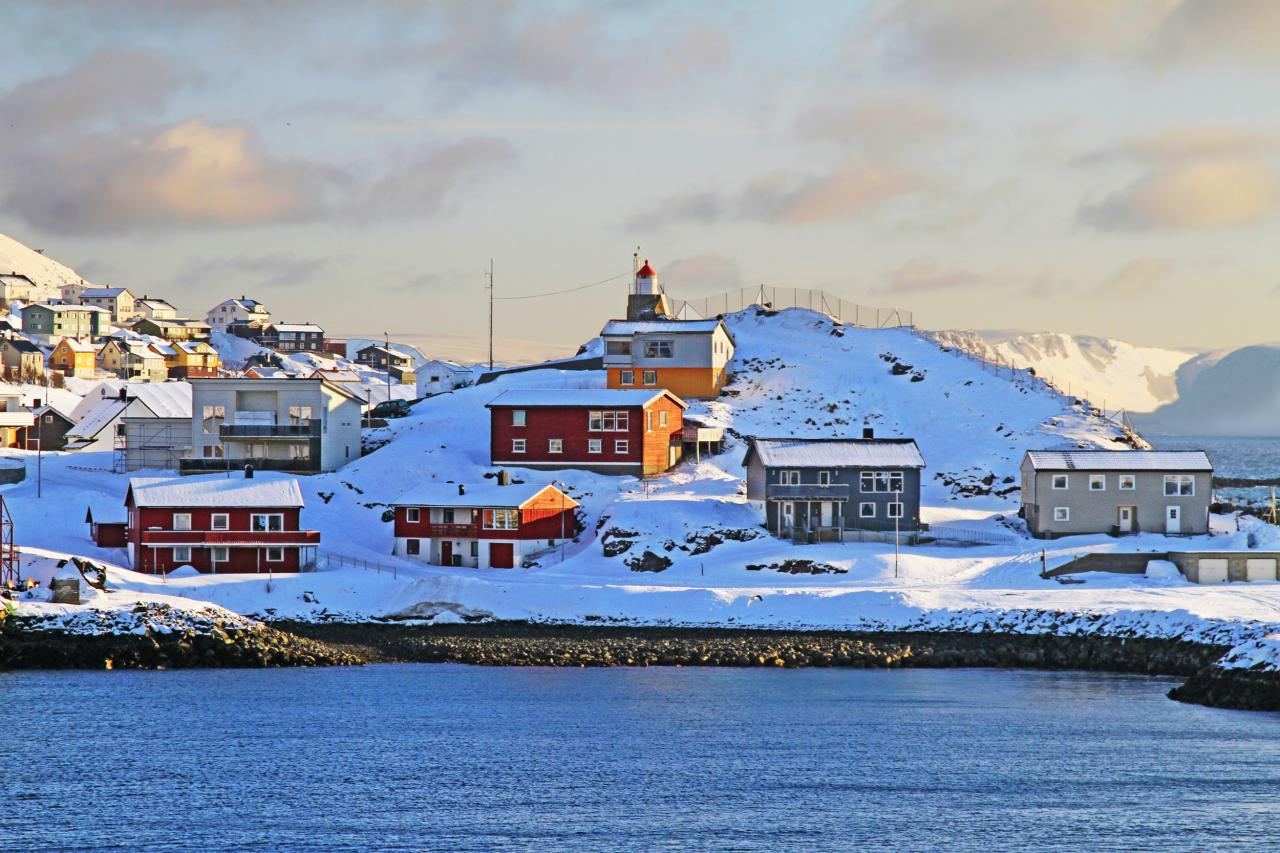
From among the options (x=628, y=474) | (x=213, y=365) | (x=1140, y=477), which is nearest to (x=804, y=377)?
(x=628, y=474)

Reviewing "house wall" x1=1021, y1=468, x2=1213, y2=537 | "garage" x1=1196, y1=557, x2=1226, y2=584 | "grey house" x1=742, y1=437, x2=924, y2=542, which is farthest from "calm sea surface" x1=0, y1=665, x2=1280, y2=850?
"house wall" x1=1021, y1=468, x2=1213, y2=537

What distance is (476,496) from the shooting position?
2874 inches

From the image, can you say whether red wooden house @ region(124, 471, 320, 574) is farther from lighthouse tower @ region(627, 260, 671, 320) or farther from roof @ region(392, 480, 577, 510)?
lighthouse tower @ region(627, 260, 671, 320)

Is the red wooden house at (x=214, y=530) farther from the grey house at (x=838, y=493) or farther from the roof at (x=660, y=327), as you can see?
the roof at (x=660, y=327)

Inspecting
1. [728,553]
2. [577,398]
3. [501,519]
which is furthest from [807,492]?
[577,398]

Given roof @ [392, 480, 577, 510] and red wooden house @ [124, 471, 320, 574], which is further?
roof @ [392, 480, 577, 510]

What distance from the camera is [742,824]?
35625mm

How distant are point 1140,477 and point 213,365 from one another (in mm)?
120918

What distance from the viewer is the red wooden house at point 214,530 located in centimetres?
6806

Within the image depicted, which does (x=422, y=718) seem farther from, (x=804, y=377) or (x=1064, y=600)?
(x=804, y=377)

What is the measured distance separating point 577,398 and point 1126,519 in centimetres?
2839

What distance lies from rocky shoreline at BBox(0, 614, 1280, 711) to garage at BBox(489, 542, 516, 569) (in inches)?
420

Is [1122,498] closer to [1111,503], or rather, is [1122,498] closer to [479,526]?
[1111,503]

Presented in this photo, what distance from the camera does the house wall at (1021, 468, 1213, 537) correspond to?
75000 millimetres
